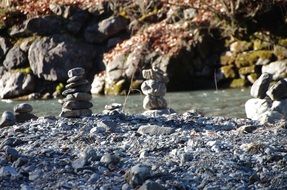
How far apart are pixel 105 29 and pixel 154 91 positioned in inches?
370

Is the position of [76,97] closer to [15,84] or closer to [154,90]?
[154,90]

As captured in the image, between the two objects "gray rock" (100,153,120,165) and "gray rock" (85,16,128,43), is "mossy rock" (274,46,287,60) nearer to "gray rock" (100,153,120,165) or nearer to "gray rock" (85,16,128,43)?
"gray rock" (85,16,128,43)

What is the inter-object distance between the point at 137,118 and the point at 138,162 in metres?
2.43

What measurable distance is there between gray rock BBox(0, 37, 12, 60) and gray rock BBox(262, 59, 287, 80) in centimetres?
850

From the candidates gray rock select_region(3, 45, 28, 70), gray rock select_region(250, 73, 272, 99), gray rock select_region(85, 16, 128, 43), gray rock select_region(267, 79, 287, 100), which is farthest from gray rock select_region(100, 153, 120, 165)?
gray rock select_region(3, 45, 28, 70)

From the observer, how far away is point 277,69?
1416 centimetres

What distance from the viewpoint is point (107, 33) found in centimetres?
1712

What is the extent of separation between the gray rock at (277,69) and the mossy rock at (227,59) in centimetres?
114

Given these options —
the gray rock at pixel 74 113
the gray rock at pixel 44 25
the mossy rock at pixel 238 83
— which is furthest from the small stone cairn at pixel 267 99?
the gray rock at pixel 44 25

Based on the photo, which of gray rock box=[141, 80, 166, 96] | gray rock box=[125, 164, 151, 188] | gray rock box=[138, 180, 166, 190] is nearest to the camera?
gray rock box=[138, 180, 166, 190]

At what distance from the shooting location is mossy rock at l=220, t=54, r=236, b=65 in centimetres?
1546

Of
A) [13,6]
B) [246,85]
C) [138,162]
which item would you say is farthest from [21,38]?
[138,162]

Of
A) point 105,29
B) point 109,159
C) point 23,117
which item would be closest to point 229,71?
point 105,29

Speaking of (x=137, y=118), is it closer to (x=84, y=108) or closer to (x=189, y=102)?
(x=84, y=108)
